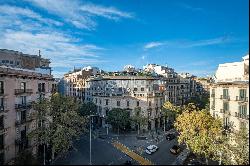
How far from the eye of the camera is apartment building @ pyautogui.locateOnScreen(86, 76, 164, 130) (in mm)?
85500

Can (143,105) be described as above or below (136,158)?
above

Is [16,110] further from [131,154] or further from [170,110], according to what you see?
[170,110]

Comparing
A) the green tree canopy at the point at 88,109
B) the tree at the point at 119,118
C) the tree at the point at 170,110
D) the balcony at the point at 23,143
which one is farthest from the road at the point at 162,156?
the green tree canopy at the point at 88,109

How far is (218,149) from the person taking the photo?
4303 centimetres

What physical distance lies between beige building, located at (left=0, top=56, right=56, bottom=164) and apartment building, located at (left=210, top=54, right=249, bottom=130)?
35201 millimetres

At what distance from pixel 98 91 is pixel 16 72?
45.8m

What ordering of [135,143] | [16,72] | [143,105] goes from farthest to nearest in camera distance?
[143,105]
[135,143]
[16,72]

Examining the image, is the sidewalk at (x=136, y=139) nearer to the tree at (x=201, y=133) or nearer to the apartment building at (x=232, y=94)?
the tree at (x=201, y=133)

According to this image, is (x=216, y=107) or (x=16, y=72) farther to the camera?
(x=216, y=107)

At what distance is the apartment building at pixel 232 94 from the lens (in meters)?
49.1

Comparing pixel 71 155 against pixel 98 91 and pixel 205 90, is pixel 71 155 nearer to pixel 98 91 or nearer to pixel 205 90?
pixel 98 91

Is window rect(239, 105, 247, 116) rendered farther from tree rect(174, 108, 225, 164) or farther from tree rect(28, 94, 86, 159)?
tree rect(28, 94, 86, 159)

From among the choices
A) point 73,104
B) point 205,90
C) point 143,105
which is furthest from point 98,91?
point 205,90

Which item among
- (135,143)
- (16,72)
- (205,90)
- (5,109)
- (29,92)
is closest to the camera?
(5,109)
